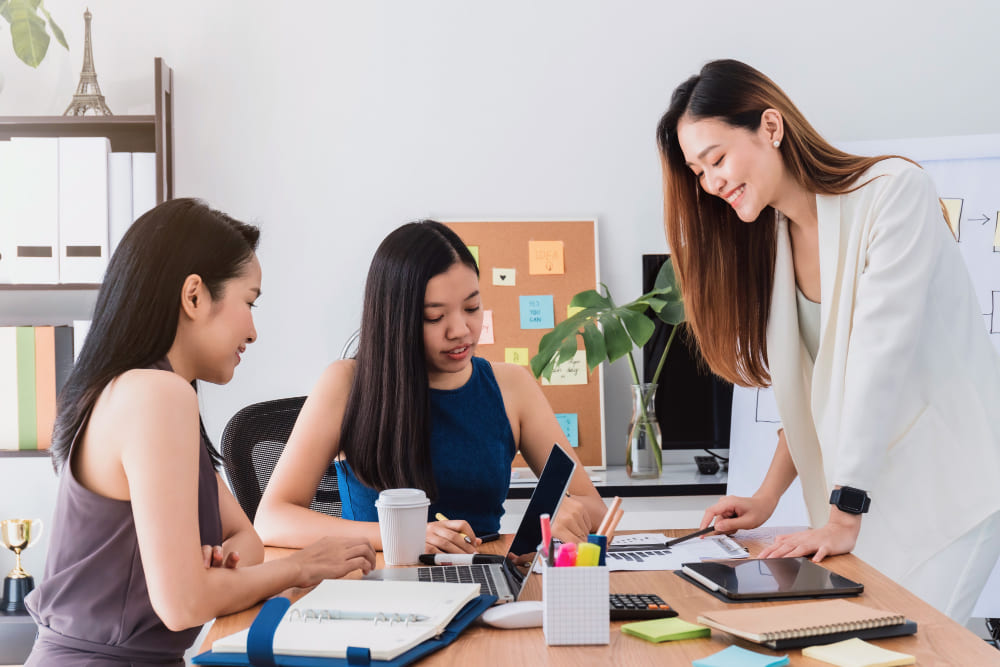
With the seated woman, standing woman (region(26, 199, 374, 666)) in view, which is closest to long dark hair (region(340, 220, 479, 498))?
the seated woman

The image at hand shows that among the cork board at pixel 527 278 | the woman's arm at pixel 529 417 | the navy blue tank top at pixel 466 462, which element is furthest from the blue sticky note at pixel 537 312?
the navy blue tank top at pixel 466 462

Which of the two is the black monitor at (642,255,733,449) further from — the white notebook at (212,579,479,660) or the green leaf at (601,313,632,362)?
the white notebook at (212,579,479,660)

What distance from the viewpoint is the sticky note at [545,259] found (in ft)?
9.25

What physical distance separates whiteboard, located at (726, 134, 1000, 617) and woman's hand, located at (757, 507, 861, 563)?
4.13 ft

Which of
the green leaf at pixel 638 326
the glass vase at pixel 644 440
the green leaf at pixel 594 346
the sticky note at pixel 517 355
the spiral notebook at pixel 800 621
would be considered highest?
the green leaf at pixel 638 326

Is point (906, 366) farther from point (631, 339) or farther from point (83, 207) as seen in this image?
point (83, 207)

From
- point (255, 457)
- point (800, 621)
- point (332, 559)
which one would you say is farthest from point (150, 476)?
point (255, 457)

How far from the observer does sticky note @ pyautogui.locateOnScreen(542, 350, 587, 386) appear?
2.79m

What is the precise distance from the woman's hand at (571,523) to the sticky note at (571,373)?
132 centimetres

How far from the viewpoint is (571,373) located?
279 centimetres

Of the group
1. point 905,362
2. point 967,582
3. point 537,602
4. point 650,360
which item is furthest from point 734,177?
point 650,360

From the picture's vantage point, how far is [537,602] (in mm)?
965

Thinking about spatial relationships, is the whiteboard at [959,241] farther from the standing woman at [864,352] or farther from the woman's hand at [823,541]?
the woman's hand at [823,541]

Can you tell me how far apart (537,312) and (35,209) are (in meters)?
1.49
